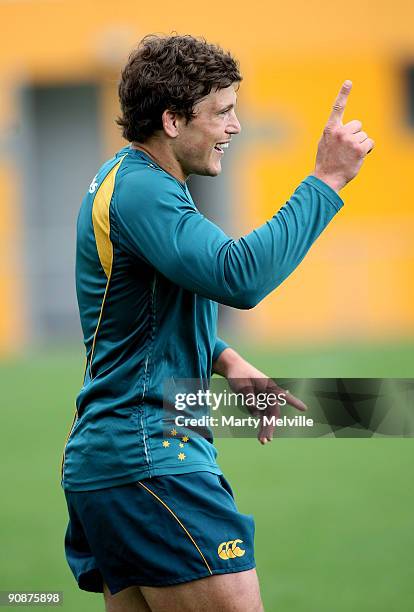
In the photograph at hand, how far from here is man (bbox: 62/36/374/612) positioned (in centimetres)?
329

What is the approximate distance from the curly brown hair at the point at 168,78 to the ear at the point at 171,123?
2 cm

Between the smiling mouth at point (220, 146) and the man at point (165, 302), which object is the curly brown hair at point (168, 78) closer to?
the man at point (165, 302)

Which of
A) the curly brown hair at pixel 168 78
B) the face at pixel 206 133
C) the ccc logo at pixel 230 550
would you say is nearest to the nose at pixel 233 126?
the face at pixel 206 133

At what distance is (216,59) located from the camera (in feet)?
11.6

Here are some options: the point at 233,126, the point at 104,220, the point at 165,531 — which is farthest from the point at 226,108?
the point at 165,531

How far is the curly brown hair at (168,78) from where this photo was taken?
351 cm

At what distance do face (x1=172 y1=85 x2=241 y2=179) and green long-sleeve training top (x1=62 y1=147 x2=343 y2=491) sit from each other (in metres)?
0.09

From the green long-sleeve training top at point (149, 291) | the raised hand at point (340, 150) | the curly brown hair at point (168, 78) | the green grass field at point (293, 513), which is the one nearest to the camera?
the green long-sleeve training top at point (149, 291)

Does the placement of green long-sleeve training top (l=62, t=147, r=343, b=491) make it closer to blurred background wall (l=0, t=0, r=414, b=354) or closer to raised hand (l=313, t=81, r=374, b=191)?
raised hand (l=313, t=81, r=374, b=191)

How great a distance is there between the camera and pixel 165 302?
136 inches

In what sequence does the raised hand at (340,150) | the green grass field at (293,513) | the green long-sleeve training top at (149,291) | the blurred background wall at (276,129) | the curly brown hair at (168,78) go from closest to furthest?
the green long-sleeve training top at (149,291) < the raised hand at (340,150) < the curly brown hair at (168,78) < the green grass field at (293,513) < the blurred background wall at (276,129)

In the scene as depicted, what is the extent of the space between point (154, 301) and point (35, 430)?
792 cm

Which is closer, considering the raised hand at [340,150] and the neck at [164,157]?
the raised hand at [340,150]

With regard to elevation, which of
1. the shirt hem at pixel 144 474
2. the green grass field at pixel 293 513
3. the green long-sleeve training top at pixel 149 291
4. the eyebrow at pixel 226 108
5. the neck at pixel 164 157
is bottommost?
the green grass field at pixel 293 513
